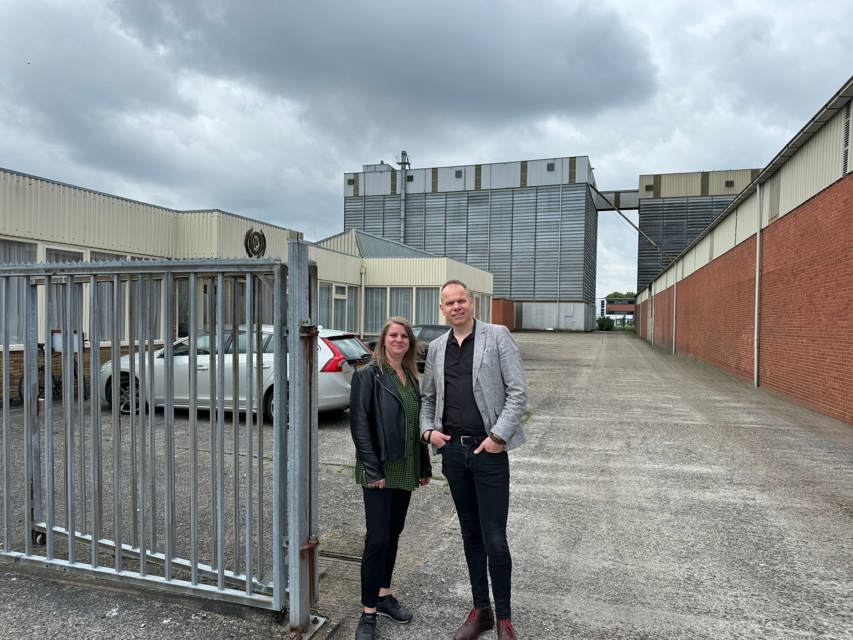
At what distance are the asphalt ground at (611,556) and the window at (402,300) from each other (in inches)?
573

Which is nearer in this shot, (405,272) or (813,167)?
(813,167)

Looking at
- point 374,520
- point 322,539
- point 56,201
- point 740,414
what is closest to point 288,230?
point 56,201

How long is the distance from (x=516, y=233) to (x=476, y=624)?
47705 millimetres

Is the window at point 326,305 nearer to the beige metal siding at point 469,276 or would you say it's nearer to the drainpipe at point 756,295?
the beige metal siding at point 469,276

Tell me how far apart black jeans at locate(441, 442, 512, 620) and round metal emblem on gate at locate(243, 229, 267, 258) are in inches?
506

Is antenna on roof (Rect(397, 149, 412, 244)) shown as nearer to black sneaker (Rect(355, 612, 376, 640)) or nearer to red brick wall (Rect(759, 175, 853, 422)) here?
red brick wall (Rect(759, 175, 853, 422))

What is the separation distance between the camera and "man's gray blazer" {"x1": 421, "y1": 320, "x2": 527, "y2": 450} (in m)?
2.76

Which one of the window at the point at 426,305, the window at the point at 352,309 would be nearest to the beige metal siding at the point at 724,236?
the window at the point at 426,305

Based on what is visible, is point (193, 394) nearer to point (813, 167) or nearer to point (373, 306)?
point (813, 167)

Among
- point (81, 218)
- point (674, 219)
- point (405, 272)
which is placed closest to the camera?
point (81, 218)

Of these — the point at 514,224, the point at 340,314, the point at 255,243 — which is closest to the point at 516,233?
the point at 514,224

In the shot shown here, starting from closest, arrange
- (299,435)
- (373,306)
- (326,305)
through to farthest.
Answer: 1. (299,435)
2. (326,305)
3. (373,306)

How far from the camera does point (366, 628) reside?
9.30 feet

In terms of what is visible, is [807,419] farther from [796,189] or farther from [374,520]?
[374,520]
